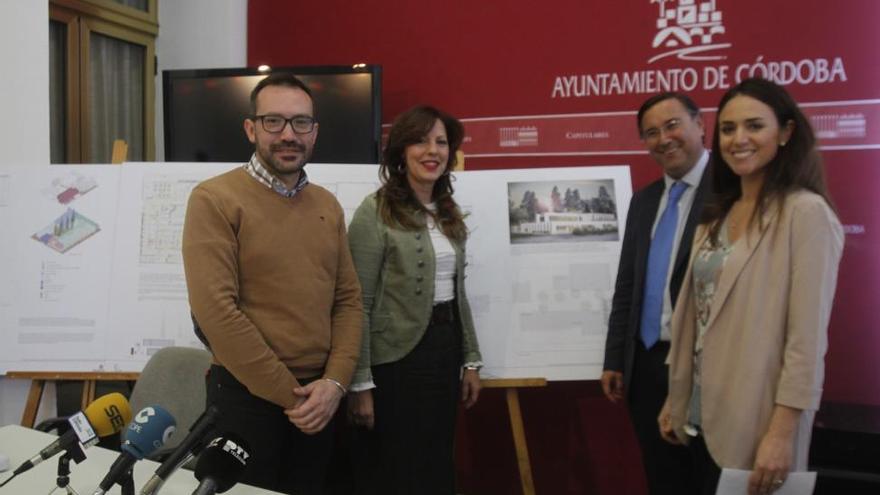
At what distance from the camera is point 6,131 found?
110 inches

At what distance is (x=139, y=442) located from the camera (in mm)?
1182

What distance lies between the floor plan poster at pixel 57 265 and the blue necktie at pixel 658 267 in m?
2.00

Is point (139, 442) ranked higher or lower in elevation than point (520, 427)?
higher

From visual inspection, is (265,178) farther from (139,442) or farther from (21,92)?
(21,92)

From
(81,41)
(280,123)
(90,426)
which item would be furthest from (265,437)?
(81,41)

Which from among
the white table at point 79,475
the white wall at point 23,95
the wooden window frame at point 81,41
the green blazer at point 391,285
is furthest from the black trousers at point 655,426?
the wooden window frame at point 81,41

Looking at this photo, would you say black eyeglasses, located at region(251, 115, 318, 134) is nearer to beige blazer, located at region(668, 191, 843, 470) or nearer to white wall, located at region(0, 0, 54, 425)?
beige blazer, located at region(668, 191, 843, 470)

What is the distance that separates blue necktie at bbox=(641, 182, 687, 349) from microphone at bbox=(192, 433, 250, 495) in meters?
1.39

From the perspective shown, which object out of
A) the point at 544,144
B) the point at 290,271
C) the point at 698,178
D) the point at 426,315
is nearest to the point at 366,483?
the point at 426,315

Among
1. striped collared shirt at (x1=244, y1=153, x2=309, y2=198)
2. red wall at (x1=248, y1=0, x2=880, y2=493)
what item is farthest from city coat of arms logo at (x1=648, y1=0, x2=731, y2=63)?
striped collared shirt at (x1=244, y1=153, x2=309, y2=198)

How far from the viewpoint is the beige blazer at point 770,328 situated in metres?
1.45

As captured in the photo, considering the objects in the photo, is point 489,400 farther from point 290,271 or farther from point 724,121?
point 724,121

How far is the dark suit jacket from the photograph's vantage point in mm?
2049

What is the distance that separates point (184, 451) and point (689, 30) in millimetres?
2896
